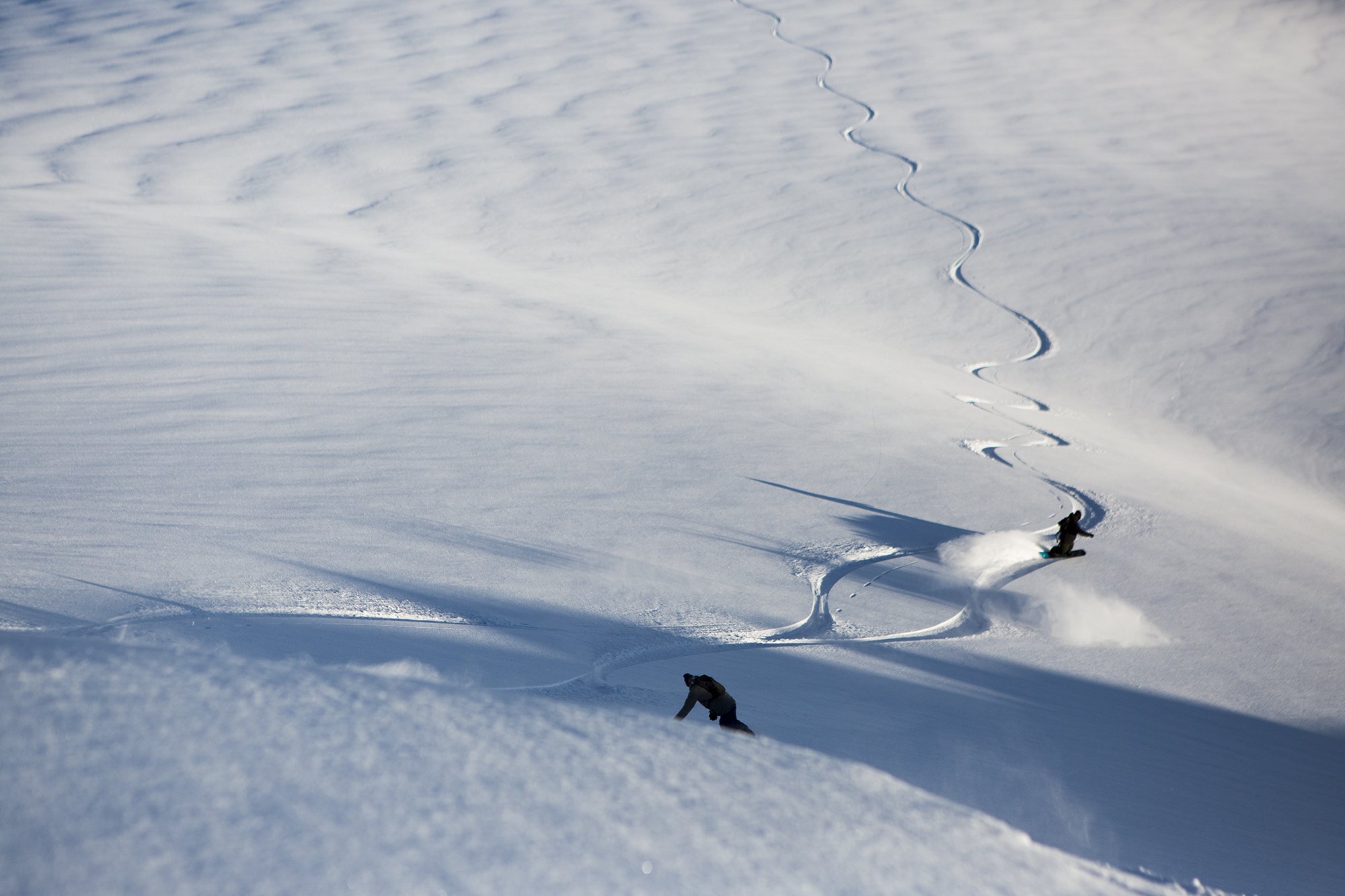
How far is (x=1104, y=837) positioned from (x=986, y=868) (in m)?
0.78

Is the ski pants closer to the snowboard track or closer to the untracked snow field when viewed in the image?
the untracked snow field

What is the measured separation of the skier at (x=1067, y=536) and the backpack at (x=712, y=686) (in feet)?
8.66

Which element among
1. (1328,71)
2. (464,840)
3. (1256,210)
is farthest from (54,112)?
(1328,71)

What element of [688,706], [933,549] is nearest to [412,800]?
[688,706]

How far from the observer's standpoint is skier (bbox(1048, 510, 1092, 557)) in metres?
4.58

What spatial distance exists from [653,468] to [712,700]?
2.69 meters

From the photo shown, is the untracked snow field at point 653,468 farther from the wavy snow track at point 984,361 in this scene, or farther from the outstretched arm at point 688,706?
the outstretched arm at point 688,706

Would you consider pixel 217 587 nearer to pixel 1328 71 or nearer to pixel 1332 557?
pixel 1332 557

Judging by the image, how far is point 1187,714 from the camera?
140 inches

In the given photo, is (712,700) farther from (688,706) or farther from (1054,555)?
(1054,555)

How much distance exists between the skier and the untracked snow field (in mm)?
167

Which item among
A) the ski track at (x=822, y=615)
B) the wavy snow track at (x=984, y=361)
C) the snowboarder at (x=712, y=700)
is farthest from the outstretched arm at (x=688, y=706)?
the wavy snow track at (x=984, y=361)

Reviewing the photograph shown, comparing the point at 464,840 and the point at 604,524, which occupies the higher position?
the point at 464,840

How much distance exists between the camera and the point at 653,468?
516 centimetres
